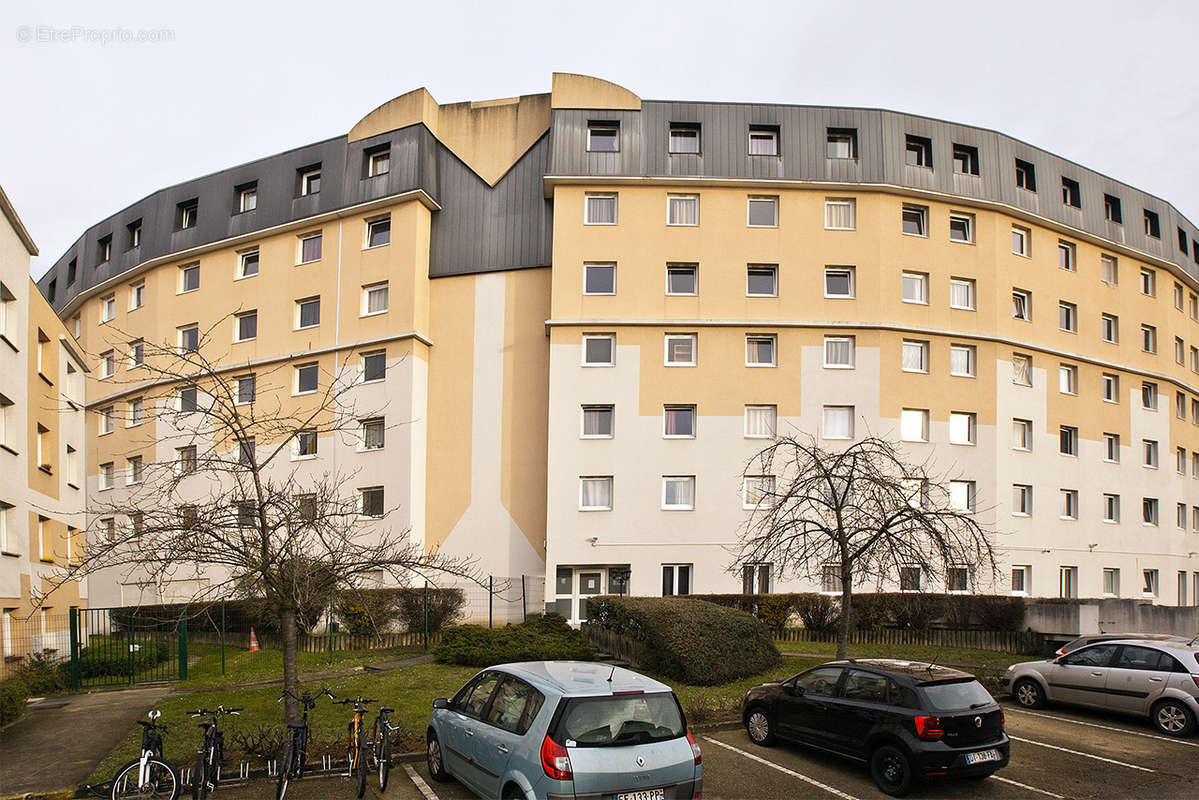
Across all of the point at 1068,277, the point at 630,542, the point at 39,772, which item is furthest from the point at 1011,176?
the point at 39,772

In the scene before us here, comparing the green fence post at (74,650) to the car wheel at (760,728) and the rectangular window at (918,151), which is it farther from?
the rectangular window at (918,151)

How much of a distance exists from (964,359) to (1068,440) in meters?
6.13

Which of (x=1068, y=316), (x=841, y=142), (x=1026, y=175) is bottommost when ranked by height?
(x=1068, y=316)

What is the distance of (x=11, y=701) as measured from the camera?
13.9 metres

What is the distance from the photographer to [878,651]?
2297 centimetres

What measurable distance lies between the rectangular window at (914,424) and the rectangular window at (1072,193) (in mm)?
11880

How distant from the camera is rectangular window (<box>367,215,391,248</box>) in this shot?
111ft

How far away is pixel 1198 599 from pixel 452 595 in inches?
1292

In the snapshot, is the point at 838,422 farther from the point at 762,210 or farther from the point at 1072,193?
the point at 1072,193

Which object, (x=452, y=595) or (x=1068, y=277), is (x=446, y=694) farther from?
(x=1068, y=277)

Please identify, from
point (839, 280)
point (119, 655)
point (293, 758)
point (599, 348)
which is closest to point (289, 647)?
point (293, 758)

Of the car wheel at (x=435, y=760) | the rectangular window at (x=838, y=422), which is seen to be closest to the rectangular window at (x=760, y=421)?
the rectangular window at (x=838, y=422)

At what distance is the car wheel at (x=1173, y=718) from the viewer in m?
13.3

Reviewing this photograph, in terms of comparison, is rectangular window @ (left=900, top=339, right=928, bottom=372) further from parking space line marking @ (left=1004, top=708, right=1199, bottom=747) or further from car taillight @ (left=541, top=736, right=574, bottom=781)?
car taillight @ (left=541, top=736, right=574, bottom=781)
